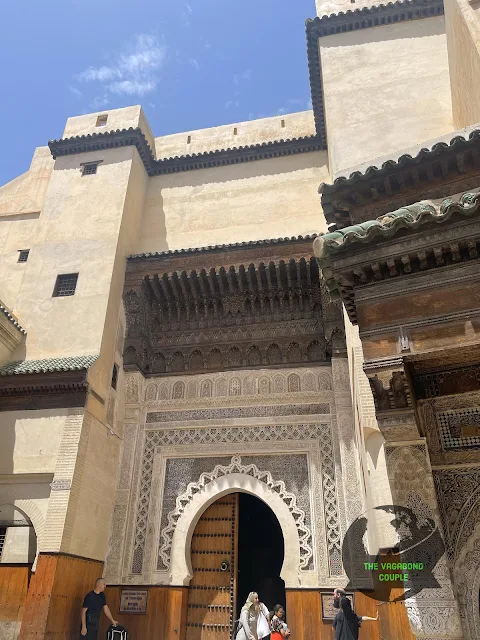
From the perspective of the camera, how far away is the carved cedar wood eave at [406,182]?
122 inches

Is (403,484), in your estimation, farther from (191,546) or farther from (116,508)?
(116,508)

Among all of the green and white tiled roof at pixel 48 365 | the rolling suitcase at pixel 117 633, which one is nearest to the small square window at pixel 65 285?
the green and white tiled roof at pixel 48 365

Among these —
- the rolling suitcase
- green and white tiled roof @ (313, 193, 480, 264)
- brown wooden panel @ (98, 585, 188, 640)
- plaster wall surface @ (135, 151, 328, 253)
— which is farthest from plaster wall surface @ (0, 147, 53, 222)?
green and white tiled roof @ (313, 193, 480, 264)

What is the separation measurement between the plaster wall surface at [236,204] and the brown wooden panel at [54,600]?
4.30m

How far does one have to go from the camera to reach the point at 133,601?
5.39 m

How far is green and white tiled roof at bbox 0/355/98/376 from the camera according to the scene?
564cm

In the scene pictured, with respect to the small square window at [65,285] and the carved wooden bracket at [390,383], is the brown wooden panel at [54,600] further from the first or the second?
the carved wooden bracket at [390,383]

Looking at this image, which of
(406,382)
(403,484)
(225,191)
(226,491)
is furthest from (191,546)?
(225,191)

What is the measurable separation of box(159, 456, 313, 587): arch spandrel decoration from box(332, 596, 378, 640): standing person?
1.50 m

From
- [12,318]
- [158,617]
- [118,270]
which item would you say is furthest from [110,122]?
[158,617]

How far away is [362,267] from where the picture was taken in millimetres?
2891

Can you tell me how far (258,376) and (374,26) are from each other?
5165 mm

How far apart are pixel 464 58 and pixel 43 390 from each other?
5.52m

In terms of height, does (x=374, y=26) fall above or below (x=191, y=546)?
above
